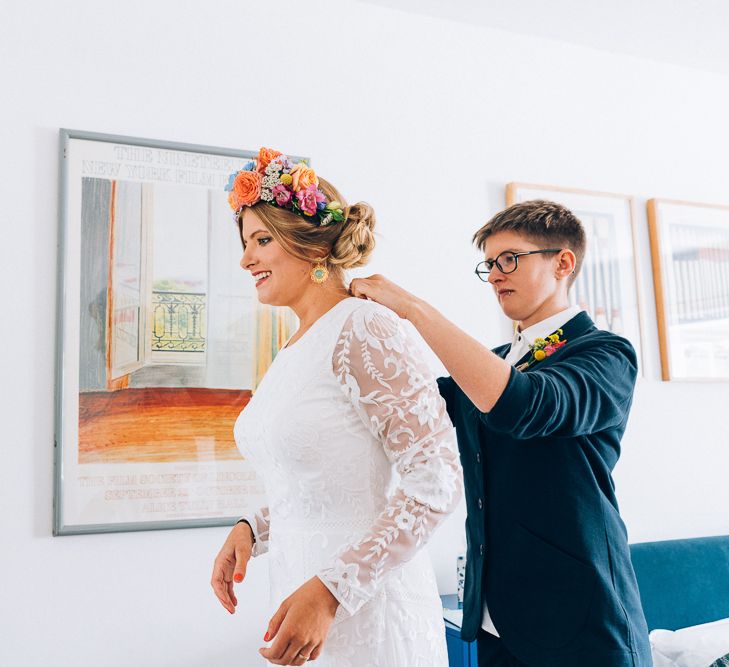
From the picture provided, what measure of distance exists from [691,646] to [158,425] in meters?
1.85

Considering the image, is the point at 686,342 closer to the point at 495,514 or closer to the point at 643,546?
the point at 643,546

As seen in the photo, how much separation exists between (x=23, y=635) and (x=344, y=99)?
1.98 meters

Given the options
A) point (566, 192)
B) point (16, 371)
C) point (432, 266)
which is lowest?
point (16, 371)

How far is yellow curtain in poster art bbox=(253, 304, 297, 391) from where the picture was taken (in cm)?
234

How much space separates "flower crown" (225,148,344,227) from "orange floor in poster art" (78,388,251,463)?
996mm

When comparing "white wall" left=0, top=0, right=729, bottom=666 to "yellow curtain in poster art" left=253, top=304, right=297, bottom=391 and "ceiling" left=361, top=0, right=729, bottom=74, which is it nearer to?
"ceiling" left=361, top=0, right=729, bottom=74

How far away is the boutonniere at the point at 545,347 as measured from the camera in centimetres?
146

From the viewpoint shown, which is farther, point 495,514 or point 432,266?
point 432,266

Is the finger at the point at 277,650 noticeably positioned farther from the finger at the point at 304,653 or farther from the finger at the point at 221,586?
the finger at the point at 221,586

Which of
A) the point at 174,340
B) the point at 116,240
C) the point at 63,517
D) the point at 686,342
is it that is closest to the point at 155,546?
the point at 63,517

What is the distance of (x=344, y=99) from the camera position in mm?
2582

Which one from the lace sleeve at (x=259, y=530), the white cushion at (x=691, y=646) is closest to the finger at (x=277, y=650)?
the lace sleeve at (x=259, y=530)

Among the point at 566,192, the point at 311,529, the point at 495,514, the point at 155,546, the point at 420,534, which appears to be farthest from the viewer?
the point at 566,192

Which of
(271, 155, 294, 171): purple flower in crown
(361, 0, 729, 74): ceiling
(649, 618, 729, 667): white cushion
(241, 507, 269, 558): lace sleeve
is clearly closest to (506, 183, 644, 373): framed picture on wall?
(361, 0, 729, 74): ceiling
